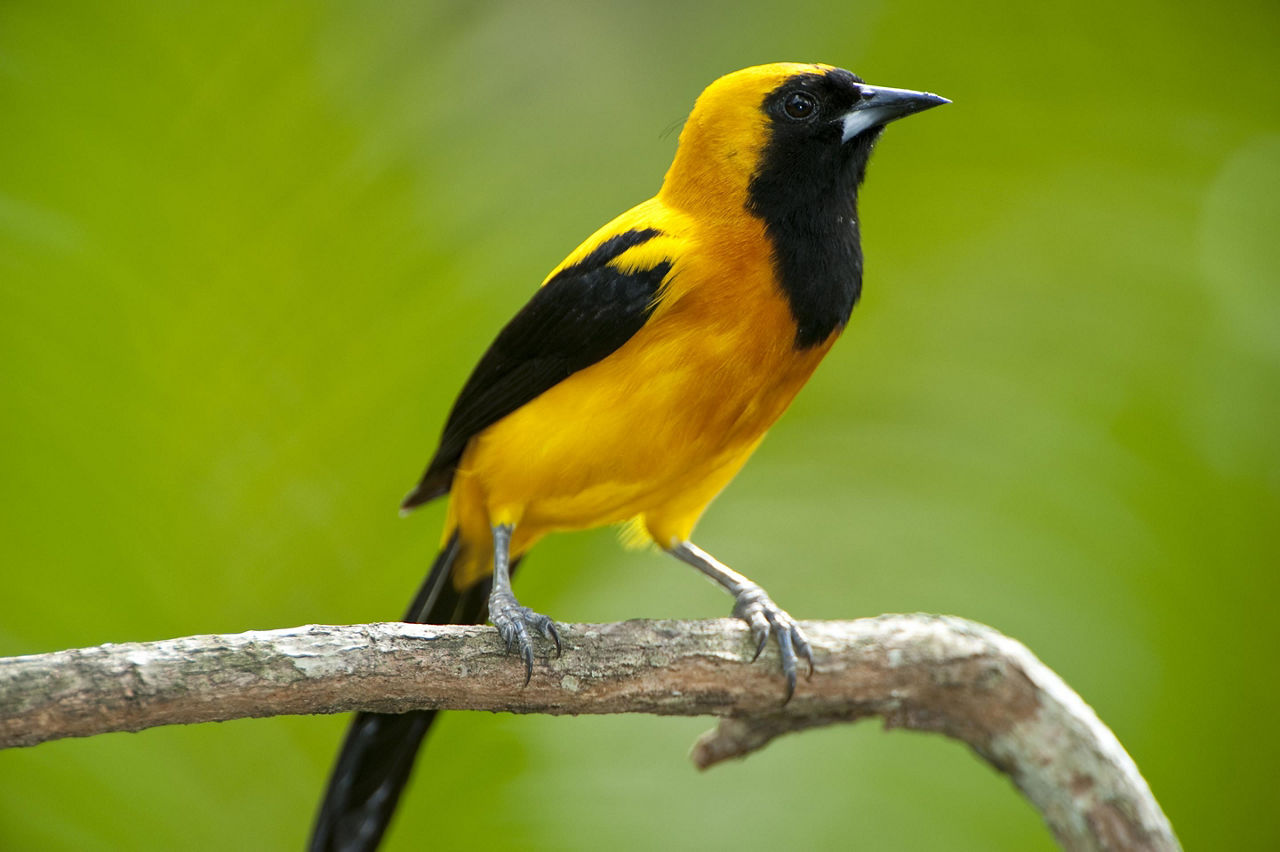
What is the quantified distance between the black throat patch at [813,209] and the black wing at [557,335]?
34cm

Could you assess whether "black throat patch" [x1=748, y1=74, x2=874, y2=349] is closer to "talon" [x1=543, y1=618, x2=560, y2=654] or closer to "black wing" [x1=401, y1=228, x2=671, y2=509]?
"black wing" [x1=401, y1=228, x2=671, y2=509]

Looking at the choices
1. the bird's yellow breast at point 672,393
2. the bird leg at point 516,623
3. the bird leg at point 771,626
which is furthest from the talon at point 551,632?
the bird leg at point 771,626

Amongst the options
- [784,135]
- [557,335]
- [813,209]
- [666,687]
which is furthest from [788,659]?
[784,135]

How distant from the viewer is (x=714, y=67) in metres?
4.17

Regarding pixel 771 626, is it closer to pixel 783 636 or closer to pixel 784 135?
pixel 783 636

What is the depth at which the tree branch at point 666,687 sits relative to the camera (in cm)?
217

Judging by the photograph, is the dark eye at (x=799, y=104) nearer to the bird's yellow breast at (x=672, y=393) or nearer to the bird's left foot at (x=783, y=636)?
the bird's yellow breast at (x=672, y=393)

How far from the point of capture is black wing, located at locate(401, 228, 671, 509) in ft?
9.17

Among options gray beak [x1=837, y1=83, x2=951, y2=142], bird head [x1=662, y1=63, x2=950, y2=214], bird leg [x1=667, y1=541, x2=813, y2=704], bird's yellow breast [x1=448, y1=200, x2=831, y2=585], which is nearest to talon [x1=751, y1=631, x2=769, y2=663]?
bird leg [x1=667, y1=541, x2=813, y2=704]

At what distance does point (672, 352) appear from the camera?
2.74m

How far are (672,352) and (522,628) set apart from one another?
803 millimetres

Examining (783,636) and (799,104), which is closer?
(783,636)

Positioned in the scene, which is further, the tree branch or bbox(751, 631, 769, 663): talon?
bbox(751, 631, 769, 663): talon

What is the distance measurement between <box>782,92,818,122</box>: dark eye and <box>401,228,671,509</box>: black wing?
0.55 meters
